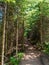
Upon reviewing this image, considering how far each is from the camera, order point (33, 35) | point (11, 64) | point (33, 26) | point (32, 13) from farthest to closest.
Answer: point (33, 35) < point (33, 26) < point (32, 13) < point (11, 64)

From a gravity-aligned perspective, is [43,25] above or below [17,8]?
below

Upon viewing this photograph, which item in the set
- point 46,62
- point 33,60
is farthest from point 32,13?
point 46,62

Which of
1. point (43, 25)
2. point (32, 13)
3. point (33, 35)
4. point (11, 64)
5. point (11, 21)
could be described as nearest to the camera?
point (11, 64)

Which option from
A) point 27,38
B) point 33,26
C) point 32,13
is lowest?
point 27,38

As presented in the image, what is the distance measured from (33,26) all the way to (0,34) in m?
11.9

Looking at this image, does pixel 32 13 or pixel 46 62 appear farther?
pixel 32 13

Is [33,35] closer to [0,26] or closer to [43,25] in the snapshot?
[43,25]

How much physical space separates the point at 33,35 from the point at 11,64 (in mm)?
14637

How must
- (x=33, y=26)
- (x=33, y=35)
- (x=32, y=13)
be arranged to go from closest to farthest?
(x=32, y=13)
(x=33, y=26)
(x=33, y=35)

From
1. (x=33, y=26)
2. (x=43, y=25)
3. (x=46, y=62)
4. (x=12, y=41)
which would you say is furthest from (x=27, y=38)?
Result: (x=46, y=62)

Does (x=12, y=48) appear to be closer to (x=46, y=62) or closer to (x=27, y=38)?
(x=46, y=62)

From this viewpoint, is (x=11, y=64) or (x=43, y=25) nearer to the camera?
(x=11, y=64)

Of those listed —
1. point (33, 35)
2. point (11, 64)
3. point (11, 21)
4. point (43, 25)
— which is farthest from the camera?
point (33, 35)

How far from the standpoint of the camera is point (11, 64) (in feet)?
47.9
